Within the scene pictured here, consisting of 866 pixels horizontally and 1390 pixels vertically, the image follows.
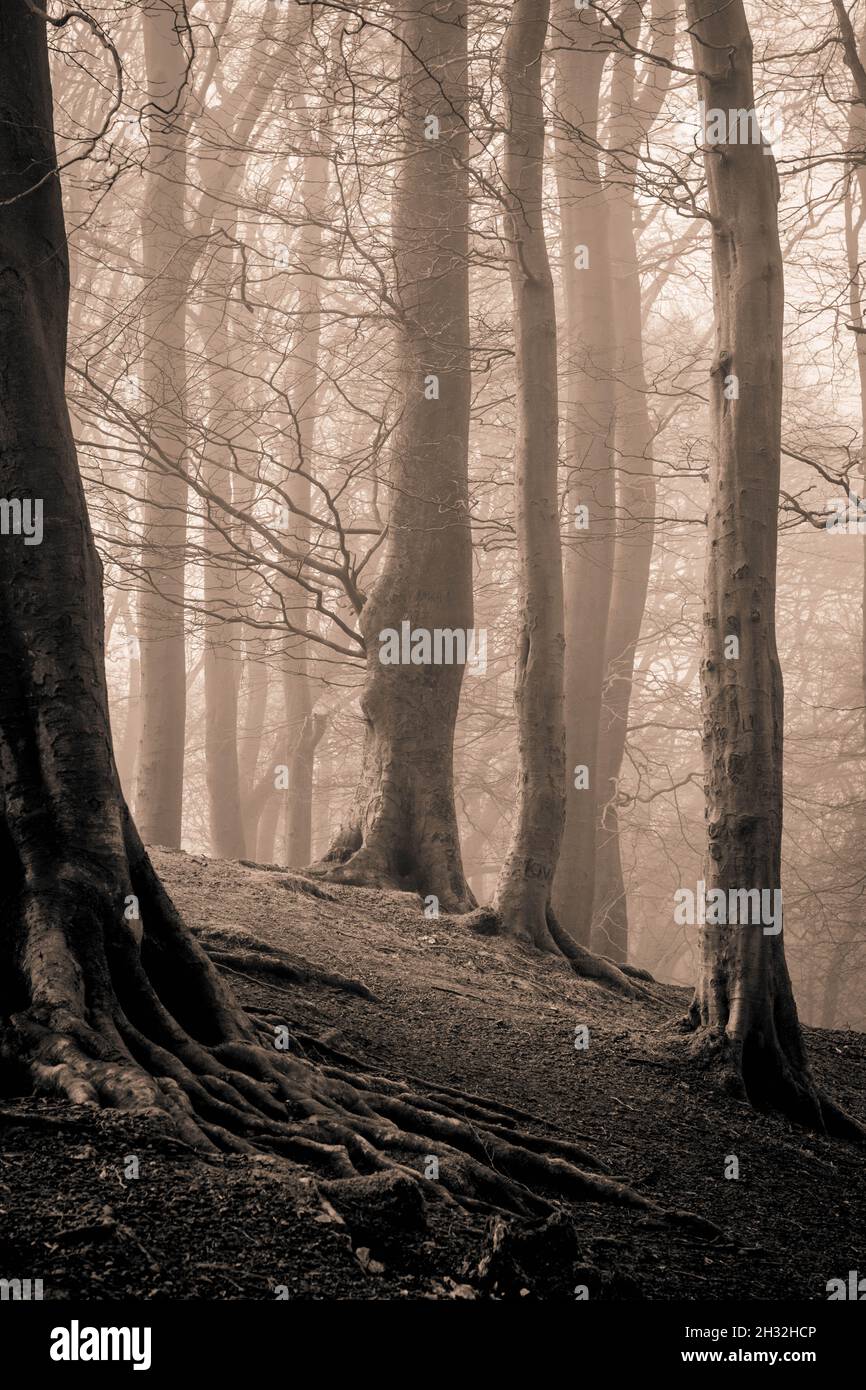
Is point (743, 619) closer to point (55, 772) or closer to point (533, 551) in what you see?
point (533, 551)

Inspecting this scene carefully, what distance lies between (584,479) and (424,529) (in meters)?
4.20

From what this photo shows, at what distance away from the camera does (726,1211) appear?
5.11 metres

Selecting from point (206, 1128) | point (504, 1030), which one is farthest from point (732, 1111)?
point (206, 1128)

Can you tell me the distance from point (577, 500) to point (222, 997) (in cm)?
1053

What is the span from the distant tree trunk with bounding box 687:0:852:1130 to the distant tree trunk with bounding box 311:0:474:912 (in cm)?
344

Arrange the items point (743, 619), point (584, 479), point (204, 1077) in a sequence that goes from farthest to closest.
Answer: point (584, 479)
point (743, 619)
point (204, 1077)

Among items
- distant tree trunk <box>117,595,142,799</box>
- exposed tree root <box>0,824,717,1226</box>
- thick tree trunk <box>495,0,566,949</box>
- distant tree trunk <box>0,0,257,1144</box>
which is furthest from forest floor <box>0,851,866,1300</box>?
distant tree trunk <box>117,595,142,799</box>

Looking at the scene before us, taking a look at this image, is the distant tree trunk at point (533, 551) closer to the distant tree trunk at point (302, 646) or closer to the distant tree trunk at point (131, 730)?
the distant tree trunk at point (302, 646)

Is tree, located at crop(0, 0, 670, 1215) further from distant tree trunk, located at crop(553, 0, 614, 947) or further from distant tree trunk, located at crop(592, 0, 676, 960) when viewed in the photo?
distant tree trunk, located at crop(592, 0, 676, 960)

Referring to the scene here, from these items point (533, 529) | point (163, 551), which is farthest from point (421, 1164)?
point (163, 551)

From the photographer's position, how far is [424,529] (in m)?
10.9

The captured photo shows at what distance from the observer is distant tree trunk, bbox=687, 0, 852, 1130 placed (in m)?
6.89

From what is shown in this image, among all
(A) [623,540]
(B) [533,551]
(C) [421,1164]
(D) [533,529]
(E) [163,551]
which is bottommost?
(C) [421,1164]

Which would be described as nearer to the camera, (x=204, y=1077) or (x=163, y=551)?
(x=204, y=1077)
